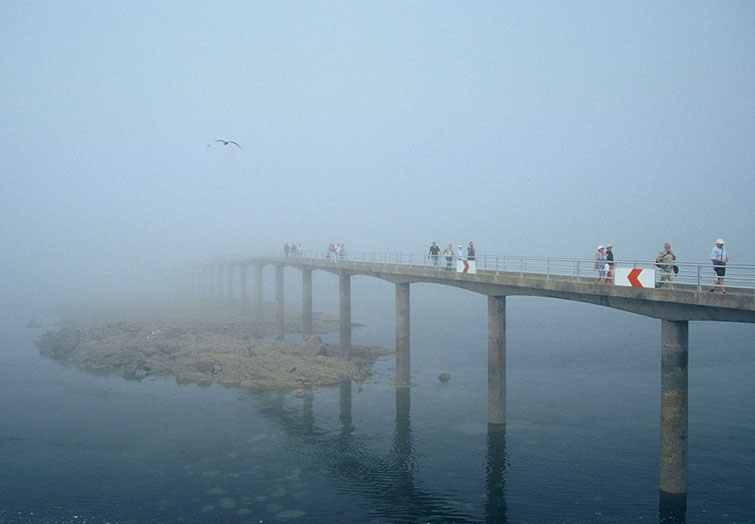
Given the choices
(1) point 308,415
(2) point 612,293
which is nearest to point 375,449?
(1) point 308,415

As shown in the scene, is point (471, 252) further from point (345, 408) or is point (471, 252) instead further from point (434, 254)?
point (345, 408)

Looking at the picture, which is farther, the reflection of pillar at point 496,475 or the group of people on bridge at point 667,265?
the reflection of pillar at point 496,475

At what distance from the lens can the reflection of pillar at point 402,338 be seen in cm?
4356

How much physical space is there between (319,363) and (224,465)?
21169 millimetres

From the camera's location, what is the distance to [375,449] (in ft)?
99.3

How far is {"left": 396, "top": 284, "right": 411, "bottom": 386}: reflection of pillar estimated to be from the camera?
43562 mm

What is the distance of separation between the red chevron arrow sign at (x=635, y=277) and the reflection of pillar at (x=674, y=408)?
1.62 metres

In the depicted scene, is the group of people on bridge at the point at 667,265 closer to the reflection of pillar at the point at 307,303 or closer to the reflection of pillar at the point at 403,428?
the reflection of pillar at the point at 403,428

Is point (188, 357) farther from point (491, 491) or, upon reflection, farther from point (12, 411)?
point (491, 491)

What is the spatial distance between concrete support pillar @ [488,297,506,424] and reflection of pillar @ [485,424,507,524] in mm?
707

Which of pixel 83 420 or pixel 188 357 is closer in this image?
pixel 83 420

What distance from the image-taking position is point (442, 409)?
121 feet

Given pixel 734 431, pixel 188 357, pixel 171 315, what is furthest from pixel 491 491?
pixel 171 315

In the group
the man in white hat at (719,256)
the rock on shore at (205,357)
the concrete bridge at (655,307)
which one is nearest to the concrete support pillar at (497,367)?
the concrete bridge at (655,307)
